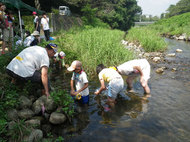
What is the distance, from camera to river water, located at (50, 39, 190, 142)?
2.83 metres

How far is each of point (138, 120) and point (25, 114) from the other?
2381mm

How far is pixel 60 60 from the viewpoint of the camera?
662 centimetres

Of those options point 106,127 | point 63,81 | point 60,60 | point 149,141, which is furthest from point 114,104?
point 60,60

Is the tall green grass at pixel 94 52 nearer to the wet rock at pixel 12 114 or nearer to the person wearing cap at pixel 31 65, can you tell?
the person wearing cap at pixel 31 65

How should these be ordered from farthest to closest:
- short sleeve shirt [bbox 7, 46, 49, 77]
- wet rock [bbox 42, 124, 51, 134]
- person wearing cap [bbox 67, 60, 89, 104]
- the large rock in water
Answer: person wearing cap [bbox 67, 60, 89, 104]
short sleeve shirt [bbox 7, 46, 49, 77]
wet rock [bbox 42, 124, 51, 134]
the large rock in water

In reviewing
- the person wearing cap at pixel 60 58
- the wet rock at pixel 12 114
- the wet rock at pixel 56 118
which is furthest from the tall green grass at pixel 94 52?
the wet rock at pixel 12 114

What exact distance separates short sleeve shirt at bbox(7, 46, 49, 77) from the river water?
137 centimetres

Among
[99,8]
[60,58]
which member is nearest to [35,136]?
[60,58]

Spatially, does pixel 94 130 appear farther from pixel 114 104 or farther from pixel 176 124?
pixel 176 124

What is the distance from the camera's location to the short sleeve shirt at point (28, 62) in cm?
324

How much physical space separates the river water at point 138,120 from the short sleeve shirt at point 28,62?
1.37 meters

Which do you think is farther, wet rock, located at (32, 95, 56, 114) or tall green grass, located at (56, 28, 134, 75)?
tall green grass, located at (56, 28, 134, 75)

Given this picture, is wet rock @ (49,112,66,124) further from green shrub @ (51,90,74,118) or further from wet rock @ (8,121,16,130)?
wet rock @ (8,121,16,130)

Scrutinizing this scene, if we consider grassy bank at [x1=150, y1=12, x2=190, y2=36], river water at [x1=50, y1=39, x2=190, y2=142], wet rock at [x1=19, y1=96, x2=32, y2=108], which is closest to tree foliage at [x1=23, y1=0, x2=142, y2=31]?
grassy bank at [x1=150, y1=12, x2=190, y2=36]
